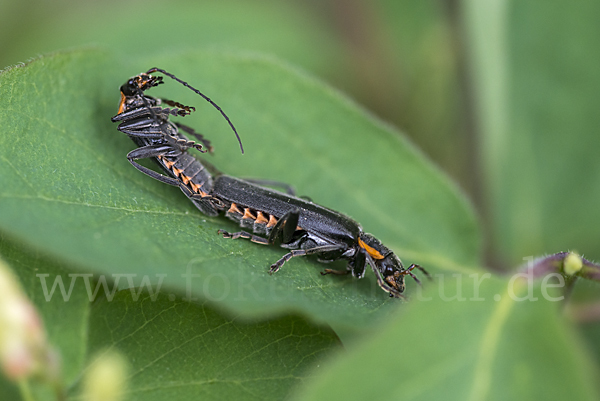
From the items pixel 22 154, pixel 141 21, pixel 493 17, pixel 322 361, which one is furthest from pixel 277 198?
pixel 141 21

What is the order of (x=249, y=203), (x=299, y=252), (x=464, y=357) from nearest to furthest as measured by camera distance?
(x=464, y=357) < (x=299, y=252) < (x=249, y=203)

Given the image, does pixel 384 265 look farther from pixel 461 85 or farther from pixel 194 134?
pixel 461 85

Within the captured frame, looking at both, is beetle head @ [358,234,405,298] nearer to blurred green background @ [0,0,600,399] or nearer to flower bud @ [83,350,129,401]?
blurred green background @ [0,0,600,399]

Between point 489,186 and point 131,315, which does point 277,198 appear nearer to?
point 131,315

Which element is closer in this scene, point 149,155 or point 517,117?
point 149,155

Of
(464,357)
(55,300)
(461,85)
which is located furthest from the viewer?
(461,85)

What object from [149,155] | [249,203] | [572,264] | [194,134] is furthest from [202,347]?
[572,264]

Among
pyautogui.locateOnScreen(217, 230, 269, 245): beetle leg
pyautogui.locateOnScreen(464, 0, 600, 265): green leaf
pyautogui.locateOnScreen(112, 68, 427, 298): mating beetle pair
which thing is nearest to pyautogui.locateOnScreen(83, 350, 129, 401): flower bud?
pyautogui.locateOnScreen(217, 230, 269, 245): beetle leg
